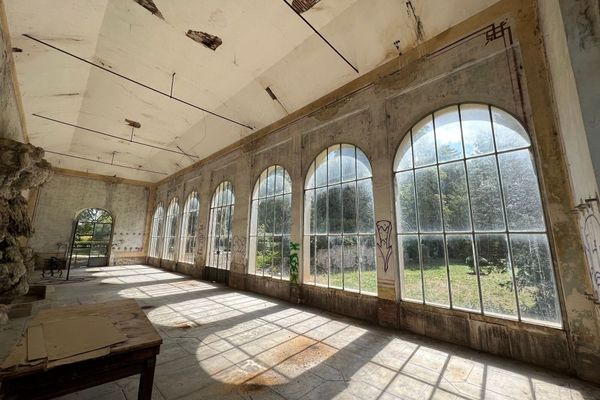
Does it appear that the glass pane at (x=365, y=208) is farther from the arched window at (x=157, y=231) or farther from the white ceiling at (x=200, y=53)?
the arched window at (x=157, y=231)

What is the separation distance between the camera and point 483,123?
13.4 feet

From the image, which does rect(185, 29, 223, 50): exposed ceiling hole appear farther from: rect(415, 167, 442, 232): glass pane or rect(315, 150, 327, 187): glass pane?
rect(415, 167, 442, 232): glass pane


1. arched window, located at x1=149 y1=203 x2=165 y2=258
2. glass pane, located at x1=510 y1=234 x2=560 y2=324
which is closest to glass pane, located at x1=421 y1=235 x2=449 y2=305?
glass pane, located at x1=510 y1=234 x2=560 y2=324

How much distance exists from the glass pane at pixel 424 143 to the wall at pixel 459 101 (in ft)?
0.57

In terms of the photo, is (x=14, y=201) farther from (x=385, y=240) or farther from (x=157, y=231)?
(x=385, y=240)

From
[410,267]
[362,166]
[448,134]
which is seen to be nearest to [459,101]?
[448,134]

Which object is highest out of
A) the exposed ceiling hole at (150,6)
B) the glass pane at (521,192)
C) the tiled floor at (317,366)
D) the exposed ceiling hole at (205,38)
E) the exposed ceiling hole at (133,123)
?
the exposed ceiling hole at (150,6)

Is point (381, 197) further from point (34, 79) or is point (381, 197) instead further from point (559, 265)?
point (34, 79)

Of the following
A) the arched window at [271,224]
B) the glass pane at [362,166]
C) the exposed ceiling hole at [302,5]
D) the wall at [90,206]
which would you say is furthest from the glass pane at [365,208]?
the wall at [90,206]

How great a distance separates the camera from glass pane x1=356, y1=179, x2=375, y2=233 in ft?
17.4

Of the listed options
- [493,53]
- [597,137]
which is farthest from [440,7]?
[597,137]

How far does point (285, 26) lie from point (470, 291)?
Answer: 594 centimetres

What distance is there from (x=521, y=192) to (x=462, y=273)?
1.48 metres

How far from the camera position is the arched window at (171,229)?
1315cm
